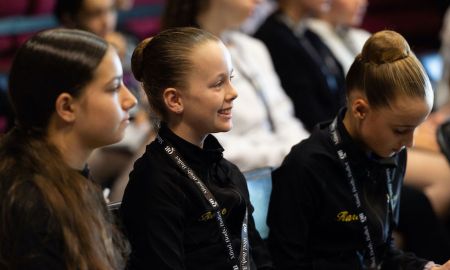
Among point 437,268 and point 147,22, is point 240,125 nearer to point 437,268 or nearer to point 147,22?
point 437,268

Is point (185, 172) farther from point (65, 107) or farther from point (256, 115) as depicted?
point (256, 115)

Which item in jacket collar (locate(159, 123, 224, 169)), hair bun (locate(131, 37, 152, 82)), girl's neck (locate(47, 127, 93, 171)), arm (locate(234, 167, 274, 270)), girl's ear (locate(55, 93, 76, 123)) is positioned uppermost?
hair bun (locate(131, 37, 152, 82))

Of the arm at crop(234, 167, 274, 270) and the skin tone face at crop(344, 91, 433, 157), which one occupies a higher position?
the skin tone face at crop(344, 91, 433, 157)

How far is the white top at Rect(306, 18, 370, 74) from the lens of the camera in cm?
366

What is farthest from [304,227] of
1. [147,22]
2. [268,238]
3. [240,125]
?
[147,22]

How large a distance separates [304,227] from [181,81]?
479 mm

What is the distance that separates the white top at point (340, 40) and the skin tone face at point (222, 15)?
719mm

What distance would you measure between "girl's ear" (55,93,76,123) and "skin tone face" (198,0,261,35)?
54.9 inches

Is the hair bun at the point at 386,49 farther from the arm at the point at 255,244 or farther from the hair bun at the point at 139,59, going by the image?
the hair bun at the point at 139,59

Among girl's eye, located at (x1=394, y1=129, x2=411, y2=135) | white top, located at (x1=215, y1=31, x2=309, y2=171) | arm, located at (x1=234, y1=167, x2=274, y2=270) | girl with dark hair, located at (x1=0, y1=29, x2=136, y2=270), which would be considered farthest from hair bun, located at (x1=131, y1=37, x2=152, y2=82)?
white top, located at (x1=215, y1=31, x2=309, y2=171)

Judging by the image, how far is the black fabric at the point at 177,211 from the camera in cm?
167

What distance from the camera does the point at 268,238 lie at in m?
2.02

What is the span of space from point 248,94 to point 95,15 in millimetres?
819

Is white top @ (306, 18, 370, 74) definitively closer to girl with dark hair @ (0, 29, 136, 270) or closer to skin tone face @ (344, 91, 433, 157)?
skin tone face @ (344, 91, 433, 157)
